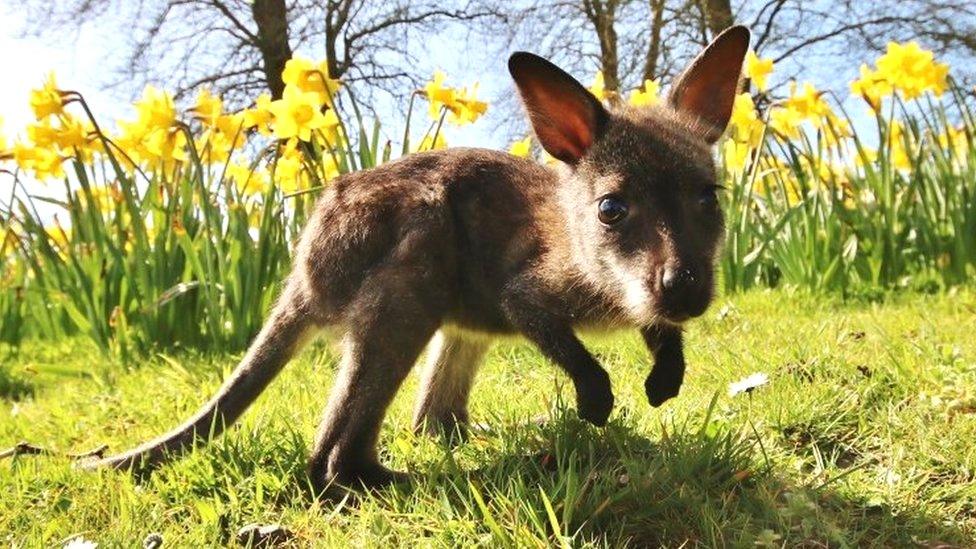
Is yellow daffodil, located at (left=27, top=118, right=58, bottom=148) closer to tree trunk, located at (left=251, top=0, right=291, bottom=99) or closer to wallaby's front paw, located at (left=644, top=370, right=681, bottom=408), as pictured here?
wallaby's front paw, located at (left=644, top=370, right=681, bottom=408)

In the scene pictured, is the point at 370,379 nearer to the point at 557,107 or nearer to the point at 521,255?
the point at 521,255

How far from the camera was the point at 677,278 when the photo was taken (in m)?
2.48

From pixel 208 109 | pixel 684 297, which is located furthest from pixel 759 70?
pixel 684 297

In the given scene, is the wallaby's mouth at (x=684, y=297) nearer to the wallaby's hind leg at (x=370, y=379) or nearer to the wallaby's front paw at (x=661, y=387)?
the wallaby's front paw at (x=661, y=387)

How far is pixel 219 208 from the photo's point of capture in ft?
20.0

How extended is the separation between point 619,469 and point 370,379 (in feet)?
2.71

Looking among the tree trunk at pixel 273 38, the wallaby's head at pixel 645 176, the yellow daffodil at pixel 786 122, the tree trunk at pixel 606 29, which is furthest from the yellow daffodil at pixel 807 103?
the tree trunk at pixel 273 38

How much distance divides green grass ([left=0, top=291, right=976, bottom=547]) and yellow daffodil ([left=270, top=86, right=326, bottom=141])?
1484 millimetres

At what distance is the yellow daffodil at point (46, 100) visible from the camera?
211 inches

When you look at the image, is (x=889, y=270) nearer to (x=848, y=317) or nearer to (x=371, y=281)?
(x=848, y=317)

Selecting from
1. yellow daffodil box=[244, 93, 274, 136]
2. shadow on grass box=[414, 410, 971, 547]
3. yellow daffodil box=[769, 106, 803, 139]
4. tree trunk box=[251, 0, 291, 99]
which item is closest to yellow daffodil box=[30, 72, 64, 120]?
yellow daffodil box=[244, 93, 274, 136]

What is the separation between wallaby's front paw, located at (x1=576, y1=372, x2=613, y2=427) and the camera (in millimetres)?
2721

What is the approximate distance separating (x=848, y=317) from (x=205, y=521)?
3.96 meters

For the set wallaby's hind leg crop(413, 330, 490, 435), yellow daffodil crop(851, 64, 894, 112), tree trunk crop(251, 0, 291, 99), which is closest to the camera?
wallaby's hind leg crop(413, 330, 490, 435)
